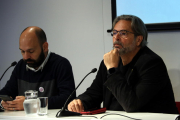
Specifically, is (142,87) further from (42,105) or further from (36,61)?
(36,61)

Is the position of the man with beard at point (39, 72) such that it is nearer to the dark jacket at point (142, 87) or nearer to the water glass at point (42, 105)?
the dark jacket at point (142, 87)

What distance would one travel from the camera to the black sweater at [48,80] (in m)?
2.33

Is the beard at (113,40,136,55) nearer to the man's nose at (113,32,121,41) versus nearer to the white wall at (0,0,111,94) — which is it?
the man's nose at (113,32,121,41)

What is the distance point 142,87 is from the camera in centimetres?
182

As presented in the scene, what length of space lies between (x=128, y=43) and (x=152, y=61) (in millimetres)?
320

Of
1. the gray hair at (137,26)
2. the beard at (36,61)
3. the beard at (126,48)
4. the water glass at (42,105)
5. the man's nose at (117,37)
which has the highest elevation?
the gray hair at (137,26)

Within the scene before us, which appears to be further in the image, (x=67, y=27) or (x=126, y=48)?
(x=67, y=27)

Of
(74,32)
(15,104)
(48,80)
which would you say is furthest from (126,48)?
(74,32)

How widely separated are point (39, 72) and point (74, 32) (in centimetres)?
87

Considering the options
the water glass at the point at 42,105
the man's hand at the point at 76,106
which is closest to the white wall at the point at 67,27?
the man's hand at the point at 76,106

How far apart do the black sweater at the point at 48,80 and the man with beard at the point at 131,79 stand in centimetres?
25

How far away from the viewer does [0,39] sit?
3.50 metres

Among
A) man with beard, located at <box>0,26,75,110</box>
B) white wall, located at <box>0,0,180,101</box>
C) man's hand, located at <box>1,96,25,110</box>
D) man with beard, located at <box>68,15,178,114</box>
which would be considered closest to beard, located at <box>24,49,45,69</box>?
man with beard, located at <box>0,26,75,110</box>

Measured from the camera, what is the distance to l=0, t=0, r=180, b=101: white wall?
266 cm
